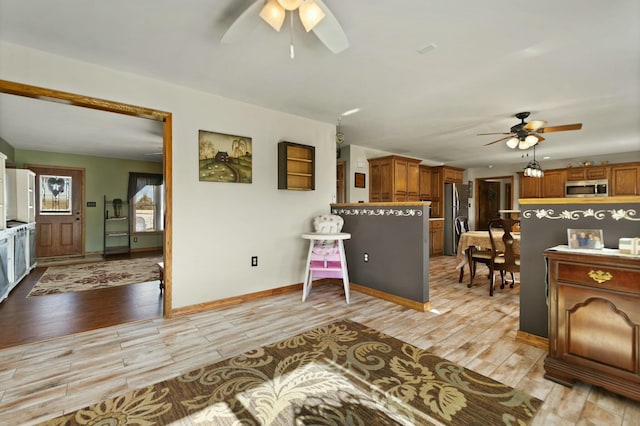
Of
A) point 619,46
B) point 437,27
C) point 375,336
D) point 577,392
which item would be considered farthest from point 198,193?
point 619,46

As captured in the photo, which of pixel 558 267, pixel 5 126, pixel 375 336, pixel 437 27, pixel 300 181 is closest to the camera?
pixel 558 267

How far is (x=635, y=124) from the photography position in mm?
4219

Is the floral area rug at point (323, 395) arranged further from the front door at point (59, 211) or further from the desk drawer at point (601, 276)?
the front door at point (59, 211)

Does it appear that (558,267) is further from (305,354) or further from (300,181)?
(300,181)

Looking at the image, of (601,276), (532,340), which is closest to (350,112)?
(601,276)

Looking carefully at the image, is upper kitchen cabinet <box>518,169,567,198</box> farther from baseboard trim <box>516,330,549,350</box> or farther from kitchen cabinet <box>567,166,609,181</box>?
baseboard trim <box>516,330,549,350</box>

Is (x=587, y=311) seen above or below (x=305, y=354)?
above

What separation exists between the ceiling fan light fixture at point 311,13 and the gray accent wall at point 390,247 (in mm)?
2212

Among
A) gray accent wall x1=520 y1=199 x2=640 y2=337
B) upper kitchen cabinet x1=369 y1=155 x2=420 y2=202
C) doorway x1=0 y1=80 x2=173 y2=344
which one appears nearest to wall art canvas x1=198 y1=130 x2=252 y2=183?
doorway x1=0 y1=80 x2=173 y2=344

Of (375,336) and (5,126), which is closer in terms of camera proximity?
(375,336)

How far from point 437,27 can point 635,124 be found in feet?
14.6

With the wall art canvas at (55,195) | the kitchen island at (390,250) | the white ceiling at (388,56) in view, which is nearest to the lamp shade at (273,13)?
the white ceiling at (388,56)

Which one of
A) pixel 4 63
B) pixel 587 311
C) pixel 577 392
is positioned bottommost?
pixel 577 392

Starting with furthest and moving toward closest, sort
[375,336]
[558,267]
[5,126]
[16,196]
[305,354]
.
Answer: [16,196], [5,126], [375,336], [305,354], [558,267]
